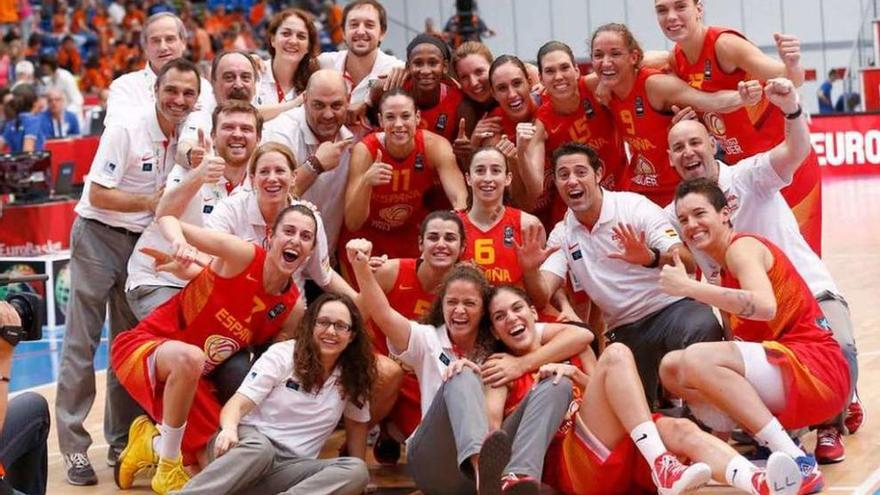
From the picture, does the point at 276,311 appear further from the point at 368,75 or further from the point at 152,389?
the point at 368,75

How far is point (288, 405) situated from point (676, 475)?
1679 mm

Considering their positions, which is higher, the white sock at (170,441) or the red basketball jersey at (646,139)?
the red basketball jersey at (646,139)

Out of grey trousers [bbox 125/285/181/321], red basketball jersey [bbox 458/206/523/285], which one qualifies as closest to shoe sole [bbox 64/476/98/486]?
grey trousers [bbox 125/285/181/321]

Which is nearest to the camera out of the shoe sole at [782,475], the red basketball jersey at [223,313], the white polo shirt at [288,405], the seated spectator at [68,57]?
the shoe sole at [782,475]

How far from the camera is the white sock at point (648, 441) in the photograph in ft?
18.0

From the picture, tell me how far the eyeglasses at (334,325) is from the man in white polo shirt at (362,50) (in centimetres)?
203

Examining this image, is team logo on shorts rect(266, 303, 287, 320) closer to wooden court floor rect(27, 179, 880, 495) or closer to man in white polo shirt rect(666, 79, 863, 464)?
wooden court floor rect(27, 179, 880, 495)

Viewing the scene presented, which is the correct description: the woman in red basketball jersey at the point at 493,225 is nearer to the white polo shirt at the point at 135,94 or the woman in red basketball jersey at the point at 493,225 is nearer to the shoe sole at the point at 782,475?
the white polo shirt at the point at 135,94

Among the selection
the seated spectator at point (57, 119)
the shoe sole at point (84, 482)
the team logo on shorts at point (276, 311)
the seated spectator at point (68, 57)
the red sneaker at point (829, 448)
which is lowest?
the shoe sole at point (84, 482)

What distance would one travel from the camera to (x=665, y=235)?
659cm

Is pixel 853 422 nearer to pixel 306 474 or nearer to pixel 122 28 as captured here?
pixel 306 474

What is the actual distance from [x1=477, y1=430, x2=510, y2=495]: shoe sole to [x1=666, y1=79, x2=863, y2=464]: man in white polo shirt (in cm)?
178

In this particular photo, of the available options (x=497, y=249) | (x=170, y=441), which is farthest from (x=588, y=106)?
(x=170, y=441)

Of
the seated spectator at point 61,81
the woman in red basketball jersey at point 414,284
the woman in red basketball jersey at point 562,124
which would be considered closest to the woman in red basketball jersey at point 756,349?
the woman in red basketball jersey at point 414,284
